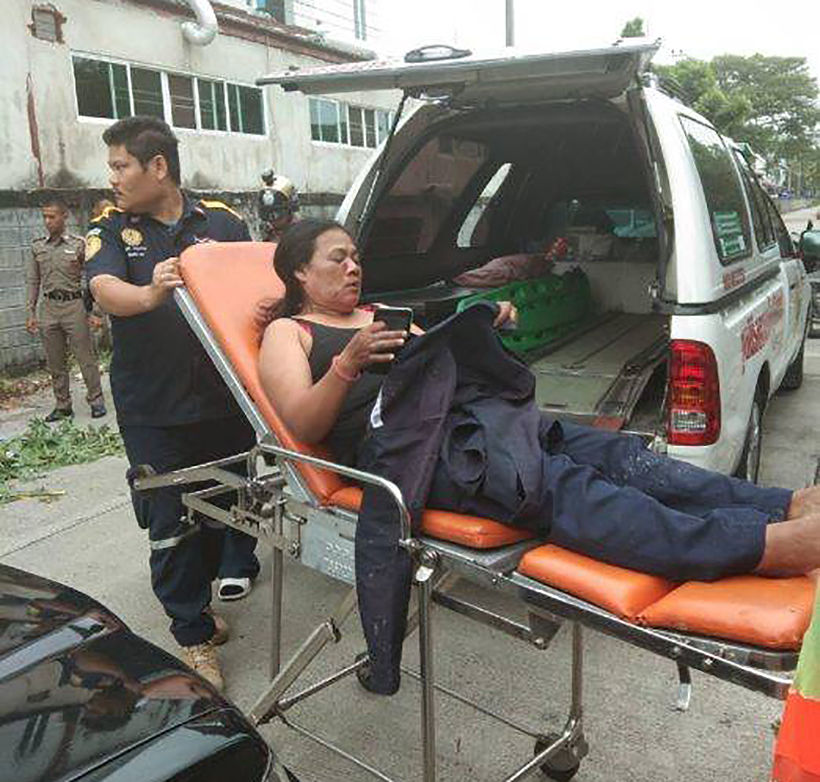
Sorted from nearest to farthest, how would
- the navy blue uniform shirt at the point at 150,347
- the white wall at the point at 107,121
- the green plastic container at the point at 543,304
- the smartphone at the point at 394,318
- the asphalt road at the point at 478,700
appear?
the smartphone at the point at 394,318 < the asphalt road at the point at 478,700 < the navy blue uniform shirt at the point at 150,347 < the green plastic container at the point at 543,304 < the white wall at the point at 107,121

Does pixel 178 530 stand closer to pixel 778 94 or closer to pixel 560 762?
pixel 560 762

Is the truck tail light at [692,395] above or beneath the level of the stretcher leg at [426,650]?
above

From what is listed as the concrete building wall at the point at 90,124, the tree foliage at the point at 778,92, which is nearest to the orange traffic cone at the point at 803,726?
the concrete building wall at the point at 90,124

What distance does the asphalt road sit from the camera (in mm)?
2400

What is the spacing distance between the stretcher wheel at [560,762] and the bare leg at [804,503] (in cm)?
91

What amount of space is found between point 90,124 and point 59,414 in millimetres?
4831

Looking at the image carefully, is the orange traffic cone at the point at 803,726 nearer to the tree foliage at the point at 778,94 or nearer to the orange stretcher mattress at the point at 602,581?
the orange stretcher mattress at the point at 602,581

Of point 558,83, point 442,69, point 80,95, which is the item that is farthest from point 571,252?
point 80,95

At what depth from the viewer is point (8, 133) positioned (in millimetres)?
8703

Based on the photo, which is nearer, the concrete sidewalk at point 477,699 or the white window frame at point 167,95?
the concrete sidewalk at point 477,699

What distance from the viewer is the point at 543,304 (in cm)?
467

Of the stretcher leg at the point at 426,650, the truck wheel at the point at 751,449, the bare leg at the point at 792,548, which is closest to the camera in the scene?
the bare leg at the point at 792,548

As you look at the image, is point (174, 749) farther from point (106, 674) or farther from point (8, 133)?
point (8, 133)

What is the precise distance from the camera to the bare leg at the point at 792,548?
168cm
